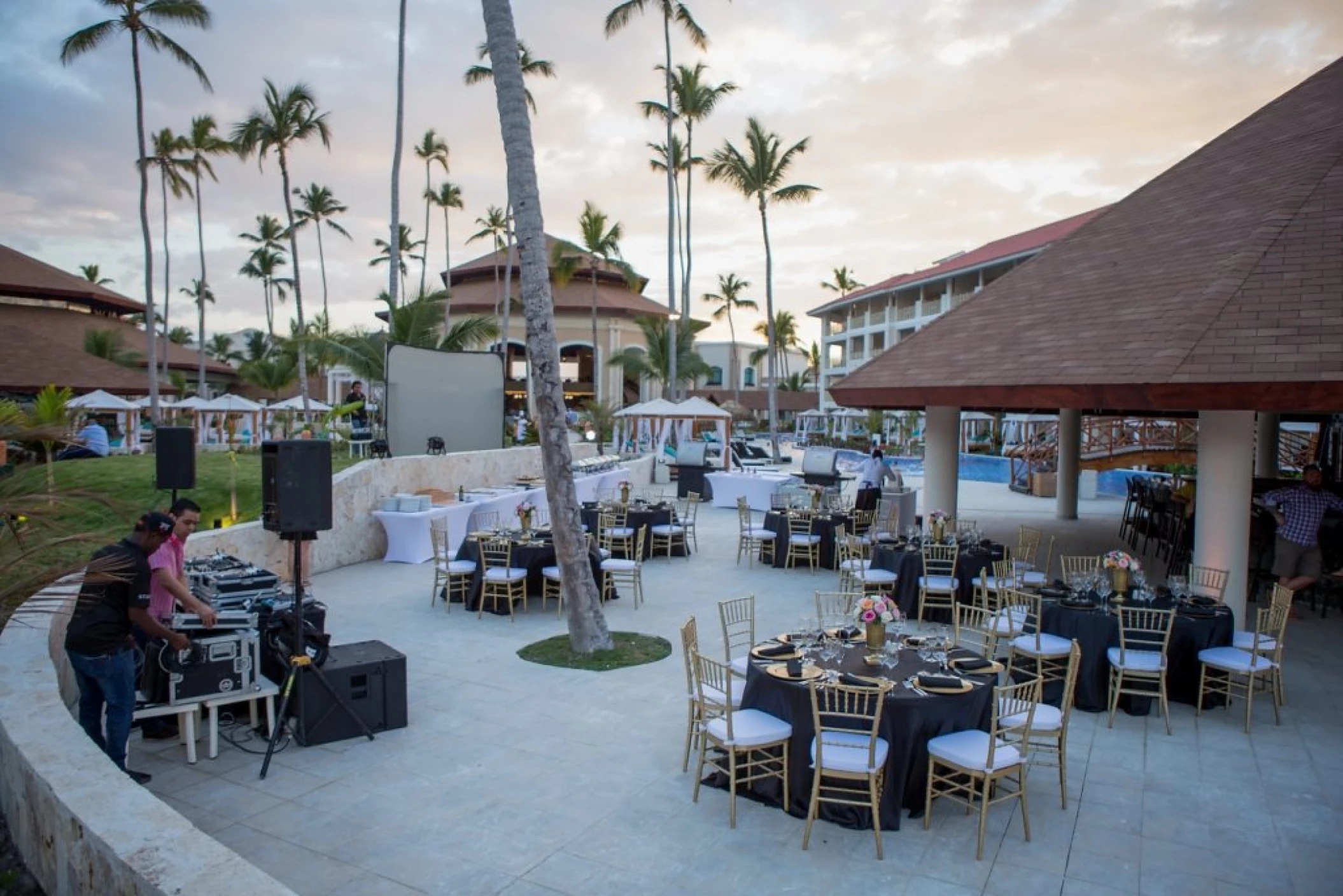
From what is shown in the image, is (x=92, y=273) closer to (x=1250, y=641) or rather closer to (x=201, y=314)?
(x=201, y=314)

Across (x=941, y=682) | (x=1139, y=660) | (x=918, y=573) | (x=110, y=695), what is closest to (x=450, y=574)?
(x=110, y=695)

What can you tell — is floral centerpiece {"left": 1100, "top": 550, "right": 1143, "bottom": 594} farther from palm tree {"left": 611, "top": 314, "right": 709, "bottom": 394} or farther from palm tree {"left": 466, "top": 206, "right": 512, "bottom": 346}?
palm tree {"left": 466, "top": 206, "right": 512, "bottom": 346}

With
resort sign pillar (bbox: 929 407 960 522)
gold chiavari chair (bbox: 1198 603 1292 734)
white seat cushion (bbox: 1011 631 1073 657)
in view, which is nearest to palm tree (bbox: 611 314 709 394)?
resort sign pillar (bbox: 929 407 960 522)

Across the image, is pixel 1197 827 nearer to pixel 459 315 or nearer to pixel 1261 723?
pixel 1261 723

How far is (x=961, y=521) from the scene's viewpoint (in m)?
13.5

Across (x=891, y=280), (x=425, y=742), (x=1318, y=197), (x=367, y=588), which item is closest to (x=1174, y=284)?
(x=1318, y=197)

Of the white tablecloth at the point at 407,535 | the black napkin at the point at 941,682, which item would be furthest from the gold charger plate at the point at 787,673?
the white tablecloth at the point at 407,535

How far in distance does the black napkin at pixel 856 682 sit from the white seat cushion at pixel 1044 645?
255cm

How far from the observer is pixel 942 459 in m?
13.8

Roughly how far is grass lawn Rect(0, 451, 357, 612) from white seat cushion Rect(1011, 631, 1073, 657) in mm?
7074

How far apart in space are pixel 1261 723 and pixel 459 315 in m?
47.9

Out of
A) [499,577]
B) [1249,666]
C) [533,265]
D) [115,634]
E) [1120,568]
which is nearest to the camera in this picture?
[115,634]

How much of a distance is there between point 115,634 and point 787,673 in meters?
4.41

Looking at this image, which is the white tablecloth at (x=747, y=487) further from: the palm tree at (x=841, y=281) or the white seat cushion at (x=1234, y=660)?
the palm tree at (x=841, y=281)
